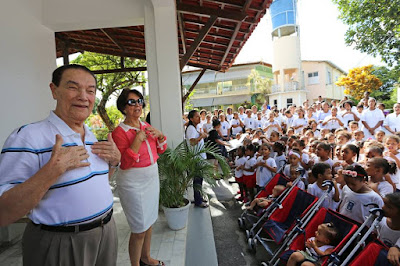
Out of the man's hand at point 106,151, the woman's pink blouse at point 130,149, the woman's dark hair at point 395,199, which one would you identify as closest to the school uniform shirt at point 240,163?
the woman's dark hair at point 395,199

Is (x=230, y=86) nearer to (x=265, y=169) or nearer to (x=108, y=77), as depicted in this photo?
(x=108, y=77)

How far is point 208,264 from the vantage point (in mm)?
2754

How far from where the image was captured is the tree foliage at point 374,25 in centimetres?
917

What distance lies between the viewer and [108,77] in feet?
36.3

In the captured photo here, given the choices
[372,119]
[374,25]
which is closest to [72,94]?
[372,119]

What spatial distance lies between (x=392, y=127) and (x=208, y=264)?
5.95 metres

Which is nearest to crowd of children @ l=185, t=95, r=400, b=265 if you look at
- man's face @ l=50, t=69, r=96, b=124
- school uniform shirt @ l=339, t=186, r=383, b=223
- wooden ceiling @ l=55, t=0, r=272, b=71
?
school uniform shirt @ l=339, t=186, r=383, b=223

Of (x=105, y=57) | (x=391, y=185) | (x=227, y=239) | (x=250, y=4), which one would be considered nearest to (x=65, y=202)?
(x=227, y=239)

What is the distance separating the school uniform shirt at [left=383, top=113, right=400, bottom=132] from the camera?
588 centimetres

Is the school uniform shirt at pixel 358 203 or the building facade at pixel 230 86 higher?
the building facade at pixel 230 86

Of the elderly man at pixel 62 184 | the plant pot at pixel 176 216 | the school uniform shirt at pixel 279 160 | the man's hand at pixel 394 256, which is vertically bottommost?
the plant pot at pixel 176 216

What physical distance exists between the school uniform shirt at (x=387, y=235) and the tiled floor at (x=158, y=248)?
1914mm

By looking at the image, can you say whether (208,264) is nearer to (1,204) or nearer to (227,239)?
(227,239)

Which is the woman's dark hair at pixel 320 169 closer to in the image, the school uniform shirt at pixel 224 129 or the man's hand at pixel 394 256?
the man's hand at pixel 394 256
